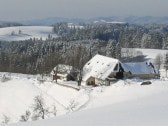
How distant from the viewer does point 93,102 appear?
104 feet

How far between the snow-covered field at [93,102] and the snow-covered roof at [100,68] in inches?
289

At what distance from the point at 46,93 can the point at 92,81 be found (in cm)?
919

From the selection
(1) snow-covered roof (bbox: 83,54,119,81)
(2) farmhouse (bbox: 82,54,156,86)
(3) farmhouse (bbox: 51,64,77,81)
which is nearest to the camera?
(2) farmhouse (bbox: 82,54,156,86)

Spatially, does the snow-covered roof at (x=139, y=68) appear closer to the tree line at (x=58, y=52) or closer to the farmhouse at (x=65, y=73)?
the farmhouse at (x=65, y=73)

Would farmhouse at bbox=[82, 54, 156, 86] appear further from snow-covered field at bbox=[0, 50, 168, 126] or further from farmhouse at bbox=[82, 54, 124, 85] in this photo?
snow-covered field at bbox=[0, 50, 168, 126]

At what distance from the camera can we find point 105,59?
53.2 metres

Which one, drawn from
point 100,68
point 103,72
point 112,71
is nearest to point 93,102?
point 112,71

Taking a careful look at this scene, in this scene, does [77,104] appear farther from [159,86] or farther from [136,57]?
[136,57]

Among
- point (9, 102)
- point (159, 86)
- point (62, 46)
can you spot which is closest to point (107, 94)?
point (159, 86)

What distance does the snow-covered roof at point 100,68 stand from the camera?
4874 centimetres

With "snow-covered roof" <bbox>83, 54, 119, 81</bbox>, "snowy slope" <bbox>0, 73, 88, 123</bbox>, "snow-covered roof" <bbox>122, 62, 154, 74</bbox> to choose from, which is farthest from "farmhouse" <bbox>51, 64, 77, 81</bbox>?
"snow-covered roof" <bbox>122, 62, 154, 74</bbox>

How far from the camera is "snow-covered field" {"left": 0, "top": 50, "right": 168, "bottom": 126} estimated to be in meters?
16.5

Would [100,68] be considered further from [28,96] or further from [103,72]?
[28,96]

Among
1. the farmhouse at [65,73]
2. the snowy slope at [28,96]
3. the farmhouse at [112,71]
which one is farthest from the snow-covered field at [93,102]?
the farmhouse at [112,71]
